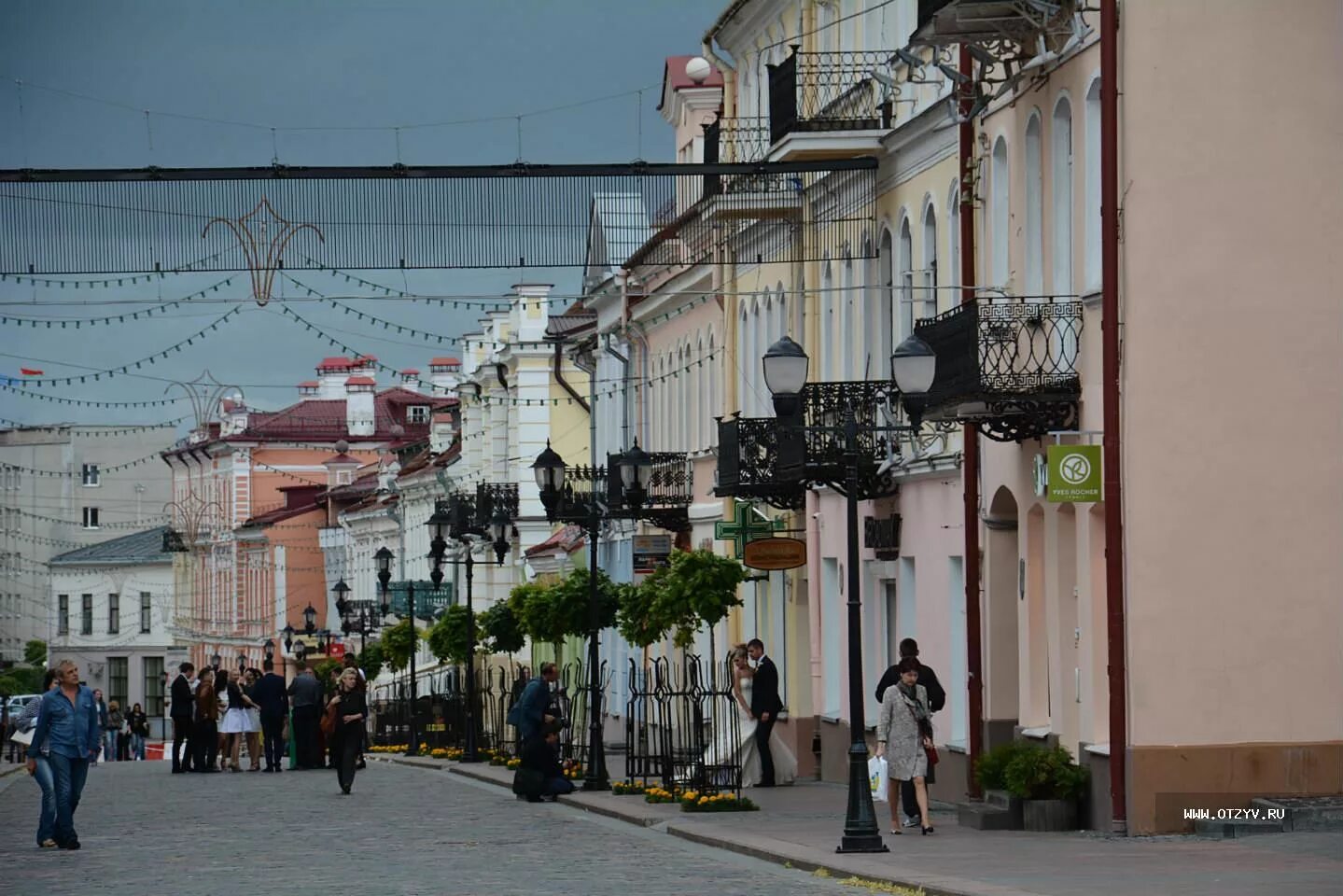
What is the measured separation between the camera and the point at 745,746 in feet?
101

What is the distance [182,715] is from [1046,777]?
1905cm

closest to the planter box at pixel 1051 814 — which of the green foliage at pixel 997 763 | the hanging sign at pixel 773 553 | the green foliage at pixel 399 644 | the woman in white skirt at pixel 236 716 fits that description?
the green foliage at pixel 997 763

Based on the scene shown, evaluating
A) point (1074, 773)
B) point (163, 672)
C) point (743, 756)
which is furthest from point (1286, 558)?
point (163, 672)

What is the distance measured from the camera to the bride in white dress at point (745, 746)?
30.4 m

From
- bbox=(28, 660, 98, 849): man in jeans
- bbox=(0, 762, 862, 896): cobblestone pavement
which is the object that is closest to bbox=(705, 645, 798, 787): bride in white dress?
bbox=(0, 762, 862, 896): cobblestone pavement

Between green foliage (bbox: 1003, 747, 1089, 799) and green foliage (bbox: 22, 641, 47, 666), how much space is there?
364 ft

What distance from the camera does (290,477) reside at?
105812 mm

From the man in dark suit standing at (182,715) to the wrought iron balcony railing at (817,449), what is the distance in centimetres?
994

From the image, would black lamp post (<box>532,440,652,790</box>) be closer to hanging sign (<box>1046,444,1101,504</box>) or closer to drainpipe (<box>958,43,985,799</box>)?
drainpipe (<box>958,43,985,799</box>)

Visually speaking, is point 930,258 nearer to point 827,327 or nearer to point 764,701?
point 827,327

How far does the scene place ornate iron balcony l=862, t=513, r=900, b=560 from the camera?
30.6m

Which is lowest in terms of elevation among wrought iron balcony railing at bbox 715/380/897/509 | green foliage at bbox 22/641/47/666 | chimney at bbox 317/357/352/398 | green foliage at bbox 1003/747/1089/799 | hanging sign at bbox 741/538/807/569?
green foliage at bbox 22/641/47/666

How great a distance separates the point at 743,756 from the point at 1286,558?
10.2 m

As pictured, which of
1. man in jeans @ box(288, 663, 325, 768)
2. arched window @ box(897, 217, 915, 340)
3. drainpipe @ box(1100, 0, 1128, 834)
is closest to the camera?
drainpipe @ box(1100, 0, 1128, 834)
